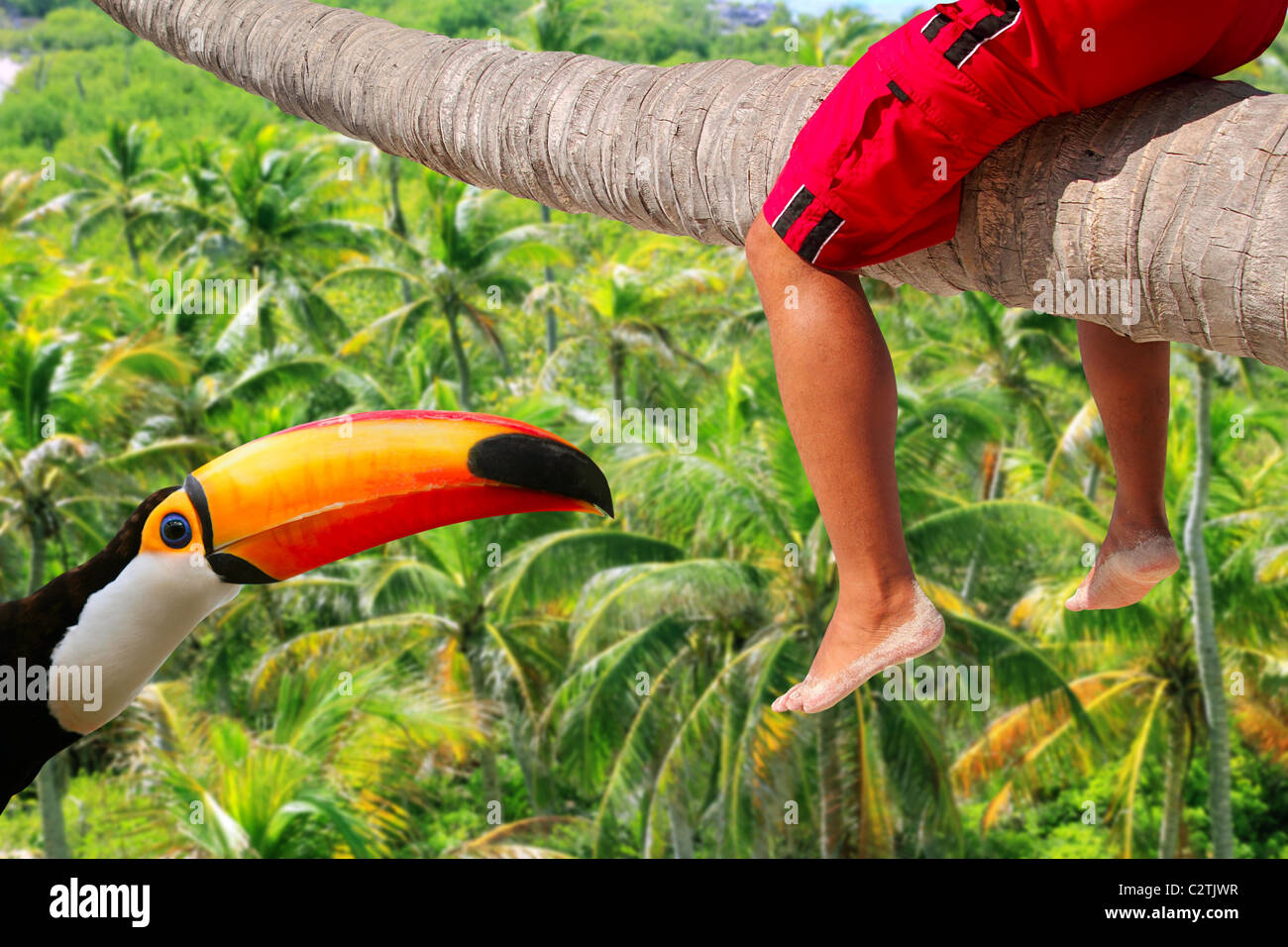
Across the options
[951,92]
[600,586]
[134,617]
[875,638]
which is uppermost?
[951,92]

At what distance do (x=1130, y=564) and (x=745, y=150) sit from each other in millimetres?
1384

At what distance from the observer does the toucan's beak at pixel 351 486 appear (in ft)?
8.93

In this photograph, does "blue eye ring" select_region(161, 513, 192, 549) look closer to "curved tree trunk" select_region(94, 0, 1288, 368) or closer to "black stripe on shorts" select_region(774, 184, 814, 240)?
"curved tree trunk" select_region(94, 0, 1288, 368)

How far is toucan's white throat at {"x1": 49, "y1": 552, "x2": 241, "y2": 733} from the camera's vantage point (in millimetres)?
2850

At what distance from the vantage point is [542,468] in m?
2.61

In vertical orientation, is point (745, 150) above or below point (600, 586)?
above

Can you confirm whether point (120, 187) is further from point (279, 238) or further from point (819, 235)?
point (819, 235)

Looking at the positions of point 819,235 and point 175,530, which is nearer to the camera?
point 819,235

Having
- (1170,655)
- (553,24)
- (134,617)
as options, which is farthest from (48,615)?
(553,24)

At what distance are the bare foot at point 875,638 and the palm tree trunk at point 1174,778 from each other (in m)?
20.7

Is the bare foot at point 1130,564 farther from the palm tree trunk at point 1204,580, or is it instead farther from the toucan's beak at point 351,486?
the palm tree trunk at point 1204,580

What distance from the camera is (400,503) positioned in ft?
9.10

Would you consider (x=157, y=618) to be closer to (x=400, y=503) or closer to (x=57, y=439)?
(x=400, y=503)

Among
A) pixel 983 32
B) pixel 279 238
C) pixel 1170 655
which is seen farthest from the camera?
pixel 279 238
